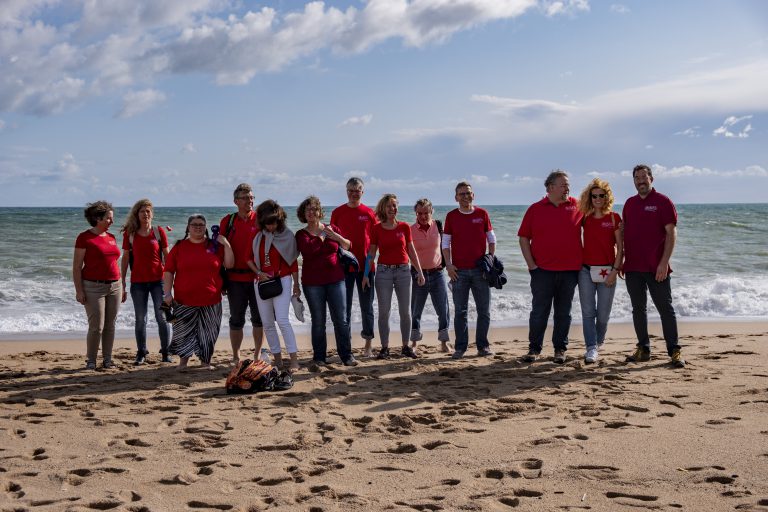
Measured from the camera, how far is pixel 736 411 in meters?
4.85

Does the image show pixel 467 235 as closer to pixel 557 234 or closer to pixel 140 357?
pixel 557 234

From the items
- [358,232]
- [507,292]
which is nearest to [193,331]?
[358,232]

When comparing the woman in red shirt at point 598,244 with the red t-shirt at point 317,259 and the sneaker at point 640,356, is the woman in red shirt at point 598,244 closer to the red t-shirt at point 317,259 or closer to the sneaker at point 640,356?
the sneaker at point 640,356

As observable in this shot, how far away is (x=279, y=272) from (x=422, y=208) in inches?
69.1

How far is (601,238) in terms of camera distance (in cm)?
634

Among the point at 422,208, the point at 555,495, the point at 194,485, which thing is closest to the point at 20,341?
the point at 422,208

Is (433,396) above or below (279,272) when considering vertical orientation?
below

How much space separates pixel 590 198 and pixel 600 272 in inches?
26.2

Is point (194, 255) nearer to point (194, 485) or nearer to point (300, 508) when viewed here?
point (194, 485)

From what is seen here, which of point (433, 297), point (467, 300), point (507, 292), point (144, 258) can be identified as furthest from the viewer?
point (507, 292)

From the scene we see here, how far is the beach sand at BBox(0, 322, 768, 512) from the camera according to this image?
137 inches

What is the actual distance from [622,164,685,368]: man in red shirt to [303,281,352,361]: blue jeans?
→ 8.37 ft

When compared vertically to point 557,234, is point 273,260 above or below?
below

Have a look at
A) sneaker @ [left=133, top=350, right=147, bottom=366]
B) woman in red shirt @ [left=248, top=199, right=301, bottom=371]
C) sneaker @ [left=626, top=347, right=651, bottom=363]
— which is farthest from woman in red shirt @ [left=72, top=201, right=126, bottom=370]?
sneaker @ [left=626, top=347, right=651, bottom=363]
